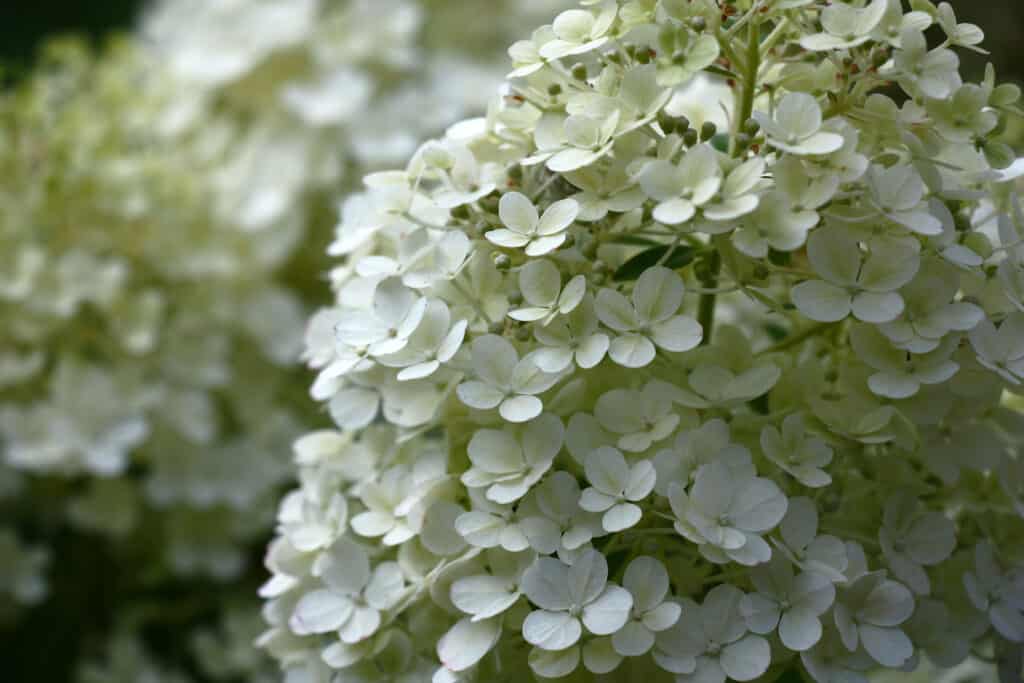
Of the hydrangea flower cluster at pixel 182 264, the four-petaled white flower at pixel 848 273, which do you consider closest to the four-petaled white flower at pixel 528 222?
the four-petaled white flower at pixel 848 273

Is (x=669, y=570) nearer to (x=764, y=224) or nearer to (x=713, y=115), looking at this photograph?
(x=764, y=224)

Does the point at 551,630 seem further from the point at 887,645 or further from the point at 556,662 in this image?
the point at 887,645

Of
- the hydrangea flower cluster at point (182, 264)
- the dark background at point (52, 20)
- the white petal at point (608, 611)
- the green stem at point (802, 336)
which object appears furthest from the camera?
the dark background at point (52, 20)

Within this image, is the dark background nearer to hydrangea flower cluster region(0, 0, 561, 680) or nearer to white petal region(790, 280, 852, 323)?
hydrangea flower cluster region(0, 0, 561, 680)

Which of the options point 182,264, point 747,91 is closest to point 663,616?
point 747,91

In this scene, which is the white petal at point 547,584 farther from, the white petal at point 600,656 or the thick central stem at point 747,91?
the thick central stem at point 747,91

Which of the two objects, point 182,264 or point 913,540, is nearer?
point 913,540

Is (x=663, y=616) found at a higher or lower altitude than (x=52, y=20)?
higher
